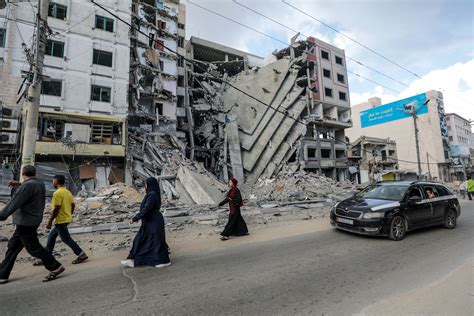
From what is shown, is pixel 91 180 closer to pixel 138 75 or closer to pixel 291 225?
pixel 138 75

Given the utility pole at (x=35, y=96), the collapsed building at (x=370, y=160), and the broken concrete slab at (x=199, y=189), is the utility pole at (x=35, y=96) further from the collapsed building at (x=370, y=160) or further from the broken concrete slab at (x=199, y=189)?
the collapsed building at (x=370, y=160)

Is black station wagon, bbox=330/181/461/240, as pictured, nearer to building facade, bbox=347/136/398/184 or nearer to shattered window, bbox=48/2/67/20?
shattered window, bbox=48/2/67/20

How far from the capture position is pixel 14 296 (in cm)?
357

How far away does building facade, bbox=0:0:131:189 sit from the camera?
59.7 ft

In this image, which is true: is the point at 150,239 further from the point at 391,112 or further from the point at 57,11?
the point at 57,11

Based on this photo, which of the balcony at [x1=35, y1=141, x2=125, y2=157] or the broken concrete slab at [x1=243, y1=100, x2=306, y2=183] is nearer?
the balcony at [x1=35, y1=141, x2=125, y2=157]

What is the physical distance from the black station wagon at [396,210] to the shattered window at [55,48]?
23.5m

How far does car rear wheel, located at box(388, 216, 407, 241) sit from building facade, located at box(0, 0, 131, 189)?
18.7m

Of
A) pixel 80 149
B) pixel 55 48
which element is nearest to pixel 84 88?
pixel 55 48

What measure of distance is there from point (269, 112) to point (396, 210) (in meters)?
27.1

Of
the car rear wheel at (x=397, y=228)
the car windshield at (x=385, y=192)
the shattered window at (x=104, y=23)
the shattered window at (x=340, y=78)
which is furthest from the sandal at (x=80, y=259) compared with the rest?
the shattered window at (x=340, y=78)

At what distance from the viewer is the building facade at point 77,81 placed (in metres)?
18.2

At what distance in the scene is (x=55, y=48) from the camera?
1978 cm

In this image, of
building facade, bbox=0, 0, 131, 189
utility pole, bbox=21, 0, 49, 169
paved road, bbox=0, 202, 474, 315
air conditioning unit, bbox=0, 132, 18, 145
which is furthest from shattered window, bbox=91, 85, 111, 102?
paved road, bbox=0, 202, 474, 315
